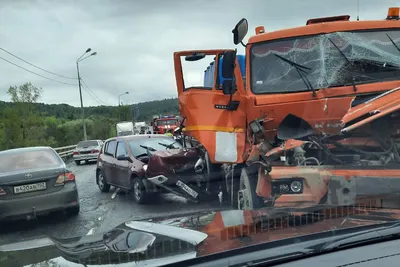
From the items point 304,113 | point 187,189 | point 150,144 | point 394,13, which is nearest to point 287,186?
point 304,113

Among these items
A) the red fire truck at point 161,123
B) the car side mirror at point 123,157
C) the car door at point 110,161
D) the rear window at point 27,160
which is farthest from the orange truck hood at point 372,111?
the red fire truck at point 161,123

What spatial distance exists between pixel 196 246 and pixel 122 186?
8.18 metres

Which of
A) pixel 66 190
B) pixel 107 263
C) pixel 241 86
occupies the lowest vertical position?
pixel 66 190

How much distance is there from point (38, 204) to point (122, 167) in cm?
297

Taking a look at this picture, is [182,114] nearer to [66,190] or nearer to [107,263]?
[66,190]

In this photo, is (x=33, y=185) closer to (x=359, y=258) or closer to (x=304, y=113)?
(x=304, y=113)

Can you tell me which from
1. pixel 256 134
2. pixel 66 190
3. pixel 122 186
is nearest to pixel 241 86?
pixel 256 134

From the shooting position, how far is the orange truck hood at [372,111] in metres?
4.42

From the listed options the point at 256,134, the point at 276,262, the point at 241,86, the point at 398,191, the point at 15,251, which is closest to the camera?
the point at 276,262

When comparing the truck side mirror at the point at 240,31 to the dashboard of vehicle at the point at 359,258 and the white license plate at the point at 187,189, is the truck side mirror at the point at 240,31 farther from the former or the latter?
the dashboard of vehicle at the point at 359,258

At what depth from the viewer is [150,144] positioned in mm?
10273

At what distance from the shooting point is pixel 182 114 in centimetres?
725

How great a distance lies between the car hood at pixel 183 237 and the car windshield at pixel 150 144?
21.8 feet

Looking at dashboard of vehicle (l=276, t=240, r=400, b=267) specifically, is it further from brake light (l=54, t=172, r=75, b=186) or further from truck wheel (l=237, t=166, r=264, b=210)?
brake light (l=54, t=172, r=75, b=186)
